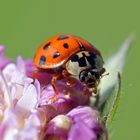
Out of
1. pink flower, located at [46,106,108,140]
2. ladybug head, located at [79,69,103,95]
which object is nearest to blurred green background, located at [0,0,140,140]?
ladybug head, located at [79,69,103,95]

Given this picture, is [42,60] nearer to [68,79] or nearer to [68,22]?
[68,79]

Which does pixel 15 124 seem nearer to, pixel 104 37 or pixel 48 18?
pixel 104 37

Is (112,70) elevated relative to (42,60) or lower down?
lower down

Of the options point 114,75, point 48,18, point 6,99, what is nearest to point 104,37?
point 48,18

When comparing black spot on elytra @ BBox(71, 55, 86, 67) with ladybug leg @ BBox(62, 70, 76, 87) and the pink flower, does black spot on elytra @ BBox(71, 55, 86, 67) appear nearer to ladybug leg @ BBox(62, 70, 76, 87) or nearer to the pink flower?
ladybug leg @ BBox(62, 70, 76, 87)

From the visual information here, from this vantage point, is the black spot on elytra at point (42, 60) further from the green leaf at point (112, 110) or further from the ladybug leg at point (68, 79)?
the green leaf at point (112, 110)

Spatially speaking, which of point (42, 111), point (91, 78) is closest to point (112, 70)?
point (91, 78)
